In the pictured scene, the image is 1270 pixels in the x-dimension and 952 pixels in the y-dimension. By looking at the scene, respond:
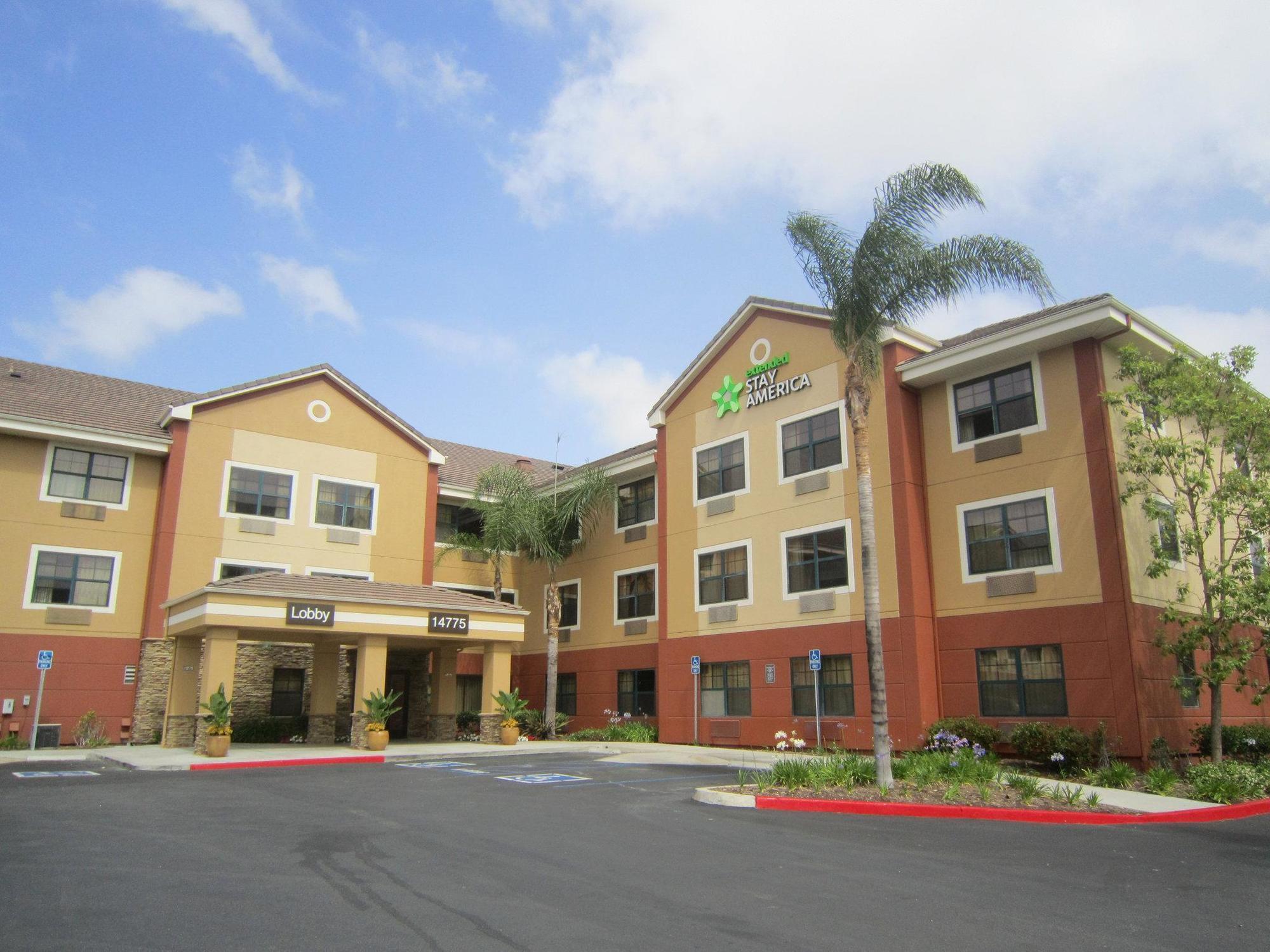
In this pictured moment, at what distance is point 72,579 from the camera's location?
28.2 meters

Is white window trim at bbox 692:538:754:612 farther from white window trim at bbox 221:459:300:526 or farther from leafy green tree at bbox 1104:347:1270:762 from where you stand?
white window trim at bbox 221:459:300:526

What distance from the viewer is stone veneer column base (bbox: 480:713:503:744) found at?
93.9 feet

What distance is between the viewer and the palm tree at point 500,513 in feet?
105

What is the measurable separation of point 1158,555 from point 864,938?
15.4 metres

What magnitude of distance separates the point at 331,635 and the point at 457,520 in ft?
35.4

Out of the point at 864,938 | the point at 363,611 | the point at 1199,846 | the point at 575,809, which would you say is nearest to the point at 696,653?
the point at 363,611

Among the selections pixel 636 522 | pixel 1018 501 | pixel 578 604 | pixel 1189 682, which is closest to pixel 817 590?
pixel 1018 501

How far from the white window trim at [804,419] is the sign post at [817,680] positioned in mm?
4664

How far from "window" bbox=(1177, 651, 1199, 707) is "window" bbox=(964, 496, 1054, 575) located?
3.55m

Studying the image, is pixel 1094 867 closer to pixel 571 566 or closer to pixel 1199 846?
pixel 1199 846

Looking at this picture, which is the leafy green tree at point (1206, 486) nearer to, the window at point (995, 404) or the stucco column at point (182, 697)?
the window at point (995, 404)

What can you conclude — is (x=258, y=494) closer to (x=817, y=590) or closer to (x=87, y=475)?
(x=87, y=475)

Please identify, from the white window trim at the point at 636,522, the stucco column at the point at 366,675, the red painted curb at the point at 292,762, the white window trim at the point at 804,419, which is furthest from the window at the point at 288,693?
the white window trim at the point at 804,419

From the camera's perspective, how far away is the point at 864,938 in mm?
7070
